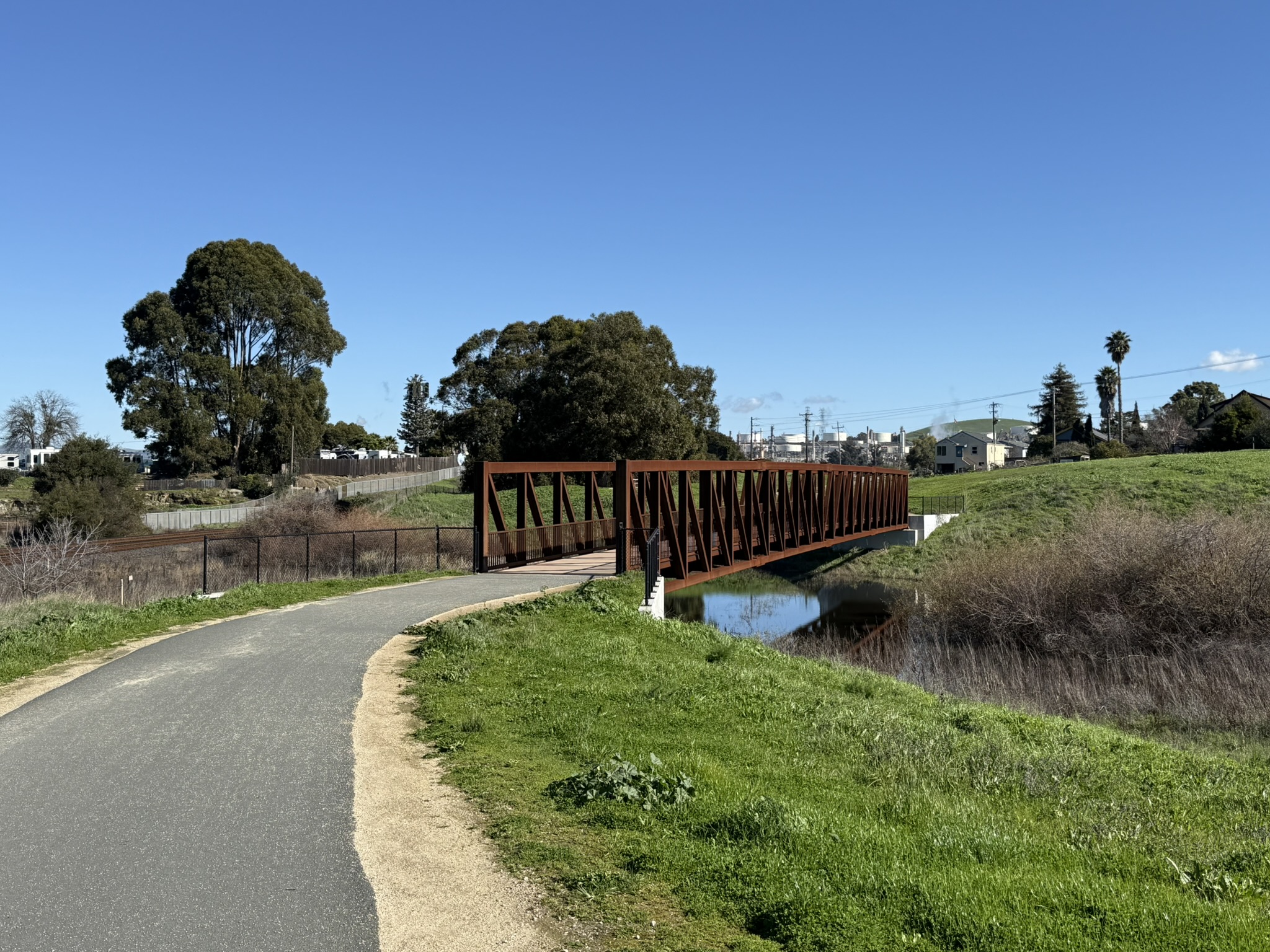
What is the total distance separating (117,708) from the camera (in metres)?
11.1

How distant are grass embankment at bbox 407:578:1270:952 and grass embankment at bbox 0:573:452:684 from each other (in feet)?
18.6

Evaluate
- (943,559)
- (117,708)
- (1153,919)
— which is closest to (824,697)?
(1153,919)

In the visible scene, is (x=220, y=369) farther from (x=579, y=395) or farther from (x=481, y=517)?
(x=481, y=517)

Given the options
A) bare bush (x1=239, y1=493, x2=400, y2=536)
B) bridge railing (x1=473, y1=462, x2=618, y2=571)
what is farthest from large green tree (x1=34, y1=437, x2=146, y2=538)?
bridge railing (x1=473, y1=462, x2=618, y2=571)

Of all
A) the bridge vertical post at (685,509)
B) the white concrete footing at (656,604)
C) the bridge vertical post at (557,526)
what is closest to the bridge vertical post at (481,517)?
the bridge vertical post at (557,526)

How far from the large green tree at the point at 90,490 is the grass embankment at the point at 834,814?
32709mm

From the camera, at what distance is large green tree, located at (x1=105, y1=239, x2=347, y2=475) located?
73812 millimetres

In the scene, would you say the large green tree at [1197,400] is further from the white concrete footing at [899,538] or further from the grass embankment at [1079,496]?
the white concrete footing at [899,538]

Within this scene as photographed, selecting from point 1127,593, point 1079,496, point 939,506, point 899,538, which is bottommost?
point 899,538

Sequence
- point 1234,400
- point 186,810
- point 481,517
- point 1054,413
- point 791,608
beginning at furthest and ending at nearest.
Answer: point 1054,413
point 1234,400
point 791,608
point 481,517
point 186,810

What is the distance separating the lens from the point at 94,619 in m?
16.7

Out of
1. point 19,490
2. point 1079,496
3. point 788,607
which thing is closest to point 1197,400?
point 1079,496

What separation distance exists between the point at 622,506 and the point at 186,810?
1582 centimetres

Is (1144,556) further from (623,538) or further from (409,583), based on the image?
(409,583)
